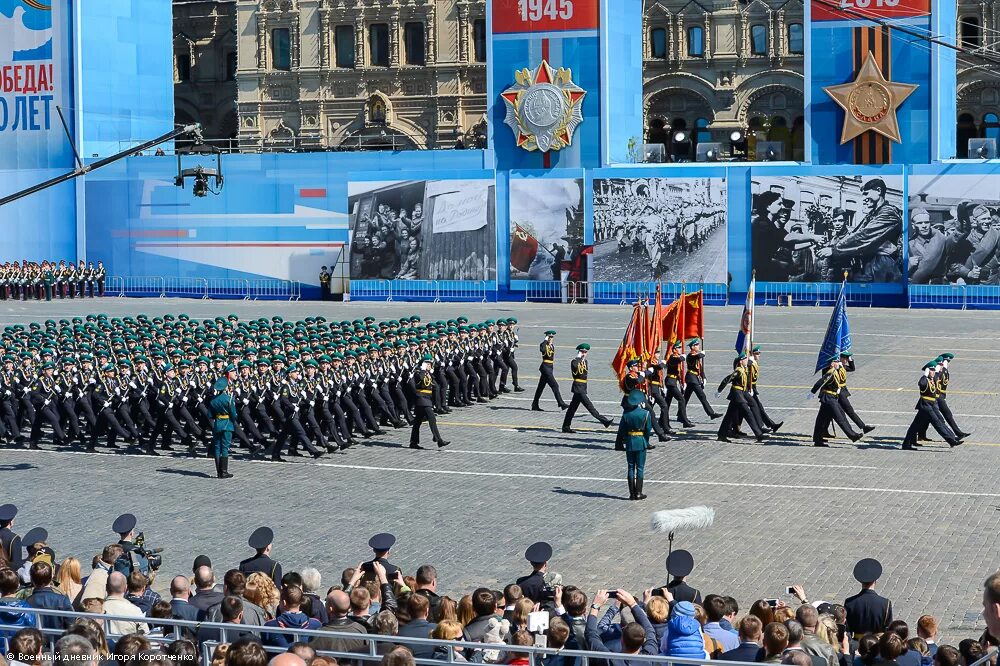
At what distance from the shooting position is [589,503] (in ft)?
55.1

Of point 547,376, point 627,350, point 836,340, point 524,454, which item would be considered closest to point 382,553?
point 524,454

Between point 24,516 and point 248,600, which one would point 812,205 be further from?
point 248,600

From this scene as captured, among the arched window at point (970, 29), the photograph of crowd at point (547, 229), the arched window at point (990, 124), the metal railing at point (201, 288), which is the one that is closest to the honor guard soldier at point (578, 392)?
the photograph of crowd at point (547, 229)

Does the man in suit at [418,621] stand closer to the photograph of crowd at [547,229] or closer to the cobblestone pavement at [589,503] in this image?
the cobblestone pavement at [589,503]

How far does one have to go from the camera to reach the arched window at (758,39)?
65250mm

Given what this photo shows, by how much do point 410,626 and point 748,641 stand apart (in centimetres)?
201

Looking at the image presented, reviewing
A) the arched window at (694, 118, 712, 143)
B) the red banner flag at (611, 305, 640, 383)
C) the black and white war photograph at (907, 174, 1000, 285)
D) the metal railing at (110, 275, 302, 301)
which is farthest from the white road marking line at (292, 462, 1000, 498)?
the arched window at (694, 118, 712, 143)

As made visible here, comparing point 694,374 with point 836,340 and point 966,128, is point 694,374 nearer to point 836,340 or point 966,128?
point 836,340

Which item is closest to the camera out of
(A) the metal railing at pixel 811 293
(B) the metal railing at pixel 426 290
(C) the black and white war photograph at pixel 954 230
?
(C) the black and white war photograph at pixel 954 230

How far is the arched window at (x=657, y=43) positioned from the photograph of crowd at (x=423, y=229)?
83.1ft

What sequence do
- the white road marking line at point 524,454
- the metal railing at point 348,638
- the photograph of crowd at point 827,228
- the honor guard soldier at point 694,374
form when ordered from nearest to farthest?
the metal railing at point 348,638 → the white road marking line at point 524,454 → the honor guard soldier at point 694,374 → the photograph of crowd at point 827,228

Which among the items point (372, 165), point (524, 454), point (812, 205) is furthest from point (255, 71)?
point (524, 454)

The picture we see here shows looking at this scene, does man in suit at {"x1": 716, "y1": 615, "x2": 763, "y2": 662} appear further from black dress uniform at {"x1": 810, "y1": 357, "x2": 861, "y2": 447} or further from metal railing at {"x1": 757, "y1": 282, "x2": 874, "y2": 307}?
metal railing at {"x1": 757, "y1": 282, "x2": 874, "y2": 307}

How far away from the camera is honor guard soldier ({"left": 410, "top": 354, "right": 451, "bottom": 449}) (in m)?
20.5
